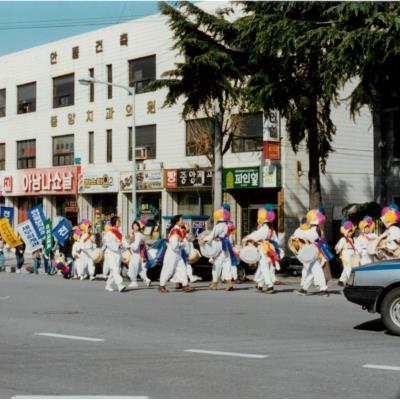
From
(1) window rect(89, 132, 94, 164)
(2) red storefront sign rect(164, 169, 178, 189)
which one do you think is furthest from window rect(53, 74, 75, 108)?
(2) red storefront sign rect(164, 169, 178, 189)

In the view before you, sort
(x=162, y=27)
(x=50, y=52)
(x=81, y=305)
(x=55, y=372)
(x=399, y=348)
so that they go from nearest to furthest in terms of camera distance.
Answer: (x=55, y=372), (x=399, y=348), (x=81, y=305), (x=162, y=27), (x=50, y=52)

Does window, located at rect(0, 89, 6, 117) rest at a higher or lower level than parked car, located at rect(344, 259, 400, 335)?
higher

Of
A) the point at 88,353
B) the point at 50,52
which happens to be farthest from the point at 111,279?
the point at 50,52

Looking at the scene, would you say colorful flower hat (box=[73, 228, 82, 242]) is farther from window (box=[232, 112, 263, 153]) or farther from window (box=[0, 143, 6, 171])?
window (box=[0, 143, 6, 171])

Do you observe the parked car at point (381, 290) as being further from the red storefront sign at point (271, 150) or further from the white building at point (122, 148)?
the white building at point (122, 148)

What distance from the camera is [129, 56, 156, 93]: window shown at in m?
32.9

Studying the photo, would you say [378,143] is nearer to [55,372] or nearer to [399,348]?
[399,348]

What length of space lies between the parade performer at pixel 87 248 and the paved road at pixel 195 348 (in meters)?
6.68

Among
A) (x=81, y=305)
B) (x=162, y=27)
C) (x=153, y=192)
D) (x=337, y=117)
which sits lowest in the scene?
(x=81, y=305)

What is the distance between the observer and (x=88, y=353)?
8.99 meters

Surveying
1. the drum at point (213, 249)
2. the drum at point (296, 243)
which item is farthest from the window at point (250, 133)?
the drum at point (296, 243)

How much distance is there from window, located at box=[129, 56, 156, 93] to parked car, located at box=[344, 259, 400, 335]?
23.2 m

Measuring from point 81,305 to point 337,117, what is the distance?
57.8 ft

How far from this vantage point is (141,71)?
33531 millimetres
